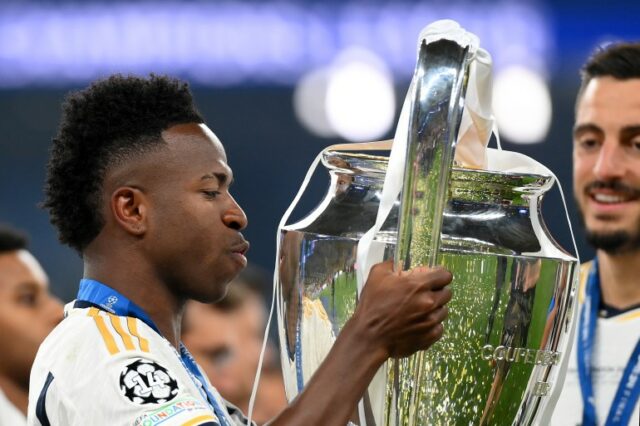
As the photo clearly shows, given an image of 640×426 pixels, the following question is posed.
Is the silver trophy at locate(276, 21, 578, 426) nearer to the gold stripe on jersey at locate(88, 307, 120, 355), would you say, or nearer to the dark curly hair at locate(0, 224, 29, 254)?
the gold stripe on jersey at locate(88, 307, 120, 355)

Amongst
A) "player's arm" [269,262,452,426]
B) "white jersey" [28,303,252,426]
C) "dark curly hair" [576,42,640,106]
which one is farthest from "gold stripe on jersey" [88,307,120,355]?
"dark curly hair" [576,42,640,106]

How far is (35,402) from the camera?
1561 millimetres

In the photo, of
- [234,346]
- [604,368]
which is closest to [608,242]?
[604,368]

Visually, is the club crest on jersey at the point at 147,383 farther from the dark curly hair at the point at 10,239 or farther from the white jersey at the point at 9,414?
the dark curly hair at the point at 10,239

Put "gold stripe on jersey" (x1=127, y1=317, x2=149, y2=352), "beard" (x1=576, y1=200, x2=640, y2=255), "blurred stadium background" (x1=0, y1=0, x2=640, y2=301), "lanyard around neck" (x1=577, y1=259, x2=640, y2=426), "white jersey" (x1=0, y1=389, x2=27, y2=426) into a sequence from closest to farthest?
"gold stripe on jersey" (x1=127, y1=317, x2=149, y2=352)
"lanyard around neck" (x1=577, y1=259, x2=640, y2=426)
"beard" (x1=576, y1=200, x2=640, y2=255)
"white jersey" (x1=0, y1=389, x2=27, y2=426)
"blurred stadium background" (x1=0, y1=0, x2=640, y2=301)

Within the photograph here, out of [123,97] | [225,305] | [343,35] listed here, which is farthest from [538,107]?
[123,97]

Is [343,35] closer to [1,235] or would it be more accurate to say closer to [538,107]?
[538,107]

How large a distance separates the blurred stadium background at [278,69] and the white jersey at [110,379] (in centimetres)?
460

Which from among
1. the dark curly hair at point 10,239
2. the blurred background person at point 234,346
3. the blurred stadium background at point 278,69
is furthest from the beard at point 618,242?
the blurred stadium background at point 278,69

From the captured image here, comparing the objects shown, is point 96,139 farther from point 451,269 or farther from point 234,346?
point 234,346

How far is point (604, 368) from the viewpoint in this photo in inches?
108

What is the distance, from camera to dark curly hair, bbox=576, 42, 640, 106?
279cm

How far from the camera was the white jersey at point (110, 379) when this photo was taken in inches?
57.9

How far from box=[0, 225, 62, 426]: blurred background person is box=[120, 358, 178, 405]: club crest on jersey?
2.41m
